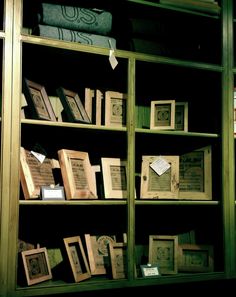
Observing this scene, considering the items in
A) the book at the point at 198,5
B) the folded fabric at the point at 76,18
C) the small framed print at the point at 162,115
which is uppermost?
the book at the point at 198,5

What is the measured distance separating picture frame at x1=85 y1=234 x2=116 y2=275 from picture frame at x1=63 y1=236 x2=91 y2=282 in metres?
0.06

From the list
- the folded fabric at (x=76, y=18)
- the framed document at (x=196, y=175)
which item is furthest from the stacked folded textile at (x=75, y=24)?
the framed document at (x=196, y=175)

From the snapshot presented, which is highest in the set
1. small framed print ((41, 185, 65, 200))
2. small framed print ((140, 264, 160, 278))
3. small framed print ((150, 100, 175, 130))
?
small framed print ((150, 100, 175, 130))

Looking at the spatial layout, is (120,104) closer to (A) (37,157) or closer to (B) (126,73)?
(B) (126,73)

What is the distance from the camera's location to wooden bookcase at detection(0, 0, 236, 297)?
2.25m

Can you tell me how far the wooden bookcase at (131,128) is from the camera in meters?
2.25

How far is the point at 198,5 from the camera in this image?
2.78 metres

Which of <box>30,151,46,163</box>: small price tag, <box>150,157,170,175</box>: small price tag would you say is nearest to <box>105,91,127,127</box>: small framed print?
<box>150,157,170,175</box>: small price tag

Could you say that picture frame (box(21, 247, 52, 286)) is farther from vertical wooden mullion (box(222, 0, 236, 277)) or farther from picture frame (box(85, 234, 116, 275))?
vertical wooden mullion (box(222, 0, 236, 277))

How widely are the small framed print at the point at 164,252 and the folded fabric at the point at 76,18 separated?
1.30 metres

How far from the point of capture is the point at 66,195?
2453 mm

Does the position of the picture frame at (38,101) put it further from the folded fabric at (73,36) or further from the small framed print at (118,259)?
the small framed print at (118,259)

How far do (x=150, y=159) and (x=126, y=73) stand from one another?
0.56 meters

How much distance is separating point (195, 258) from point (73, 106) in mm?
1217
